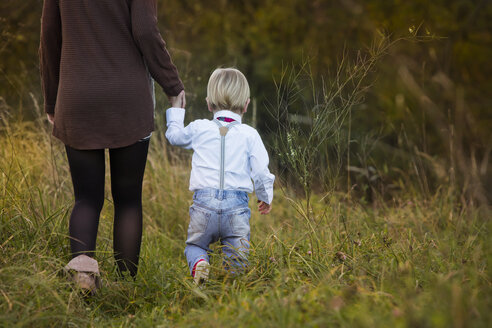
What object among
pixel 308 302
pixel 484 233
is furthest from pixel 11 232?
pixel 484 233

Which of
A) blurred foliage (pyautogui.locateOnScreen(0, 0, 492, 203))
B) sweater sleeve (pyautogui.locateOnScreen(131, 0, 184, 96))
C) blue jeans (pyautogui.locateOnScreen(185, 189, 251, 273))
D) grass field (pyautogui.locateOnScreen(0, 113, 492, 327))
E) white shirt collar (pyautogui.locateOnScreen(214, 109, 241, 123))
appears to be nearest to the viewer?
grass field (pyautogui.locateOnScreen(0, 113, 492, 327))

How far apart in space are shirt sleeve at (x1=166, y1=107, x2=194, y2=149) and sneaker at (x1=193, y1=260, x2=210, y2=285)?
0.60 meters

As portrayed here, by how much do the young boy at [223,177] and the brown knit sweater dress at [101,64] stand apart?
245 mm

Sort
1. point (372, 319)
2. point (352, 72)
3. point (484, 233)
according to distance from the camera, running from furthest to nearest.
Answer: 1. point (484, 233)
2. point (352, 72)
3. point (372, 319)

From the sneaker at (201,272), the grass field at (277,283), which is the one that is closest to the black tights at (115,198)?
the grass field at (277,283)

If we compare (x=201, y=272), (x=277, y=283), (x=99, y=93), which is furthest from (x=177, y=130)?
(x=277, y=283)

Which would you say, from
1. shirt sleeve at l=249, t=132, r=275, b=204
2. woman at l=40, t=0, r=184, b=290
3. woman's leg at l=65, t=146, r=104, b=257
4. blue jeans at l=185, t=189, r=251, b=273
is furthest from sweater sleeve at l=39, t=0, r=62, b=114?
shirt sleeve at l=249, t=132, r=275, b=204

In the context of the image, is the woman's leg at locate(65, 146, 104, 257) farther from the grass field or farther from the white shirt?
the white shirt

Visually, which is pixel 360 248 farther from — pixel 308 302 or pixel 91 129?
pixel 91 129

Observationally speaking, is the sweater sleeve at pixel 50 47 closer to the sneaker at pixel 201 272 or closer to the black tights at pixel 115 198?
the black tights at pixel 115 198

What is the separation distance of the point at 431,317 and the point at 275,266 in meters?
1.04

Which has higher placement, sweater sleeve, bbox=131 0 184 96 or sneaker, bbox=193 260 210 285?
sweater sleeve, bbox=131 0 184 96

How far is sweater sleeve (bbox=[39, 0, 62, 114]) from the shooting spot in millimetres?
2516

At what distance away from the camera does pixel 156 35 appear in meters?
2.52
